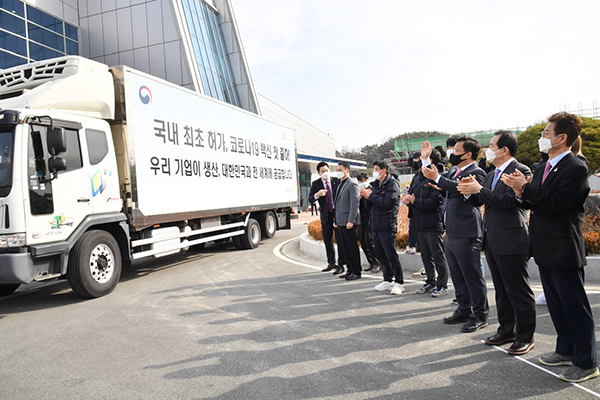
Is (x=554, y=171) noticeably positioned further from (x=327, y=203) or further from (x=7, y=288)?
(x=7, y=288)

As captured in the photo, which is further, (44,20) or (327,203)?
(44,20)

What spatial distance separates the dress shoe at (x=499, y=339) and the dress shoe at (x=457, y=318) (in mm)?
637

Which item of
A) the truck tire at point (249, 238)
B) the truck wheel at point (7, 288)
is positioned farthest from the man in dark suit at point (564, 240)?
the truck tire at point (249, 238)

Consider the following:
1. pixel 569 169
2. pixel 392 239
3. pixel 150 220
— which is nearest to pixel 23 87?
pixel 150 220

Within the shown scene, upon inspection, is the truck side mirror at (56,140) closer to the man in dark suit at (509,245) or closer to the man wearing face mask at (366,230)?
the man wearing face mask at (366,230)

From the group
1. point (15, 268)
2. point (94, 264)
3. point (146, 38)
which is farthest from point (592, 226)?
point (146, 38)

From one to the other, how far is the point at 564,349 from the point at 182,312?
4.31 meters

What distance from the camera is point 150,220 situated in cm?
762

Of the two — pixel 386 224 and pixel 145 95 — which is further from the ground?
pixel 145 95

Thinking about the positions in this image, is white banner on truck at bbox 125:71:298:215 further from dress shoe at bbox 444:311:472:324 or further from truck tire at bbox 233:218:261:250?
dress shoe at bbox 444:311:472:324

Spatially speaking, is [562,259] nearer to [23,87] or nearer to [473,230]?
[473,230]

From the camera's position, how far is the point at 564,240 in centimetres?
323

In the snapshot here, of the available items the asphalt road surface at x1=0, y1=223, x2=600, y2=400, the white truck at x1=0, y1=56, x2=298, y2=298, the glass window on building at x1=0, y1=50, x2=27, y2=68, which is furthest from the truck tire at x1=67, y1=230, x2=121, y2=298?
the glass window on building at x1=0, y1=50, x2=27, y2=68

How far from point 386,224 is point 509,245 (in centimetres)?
261
